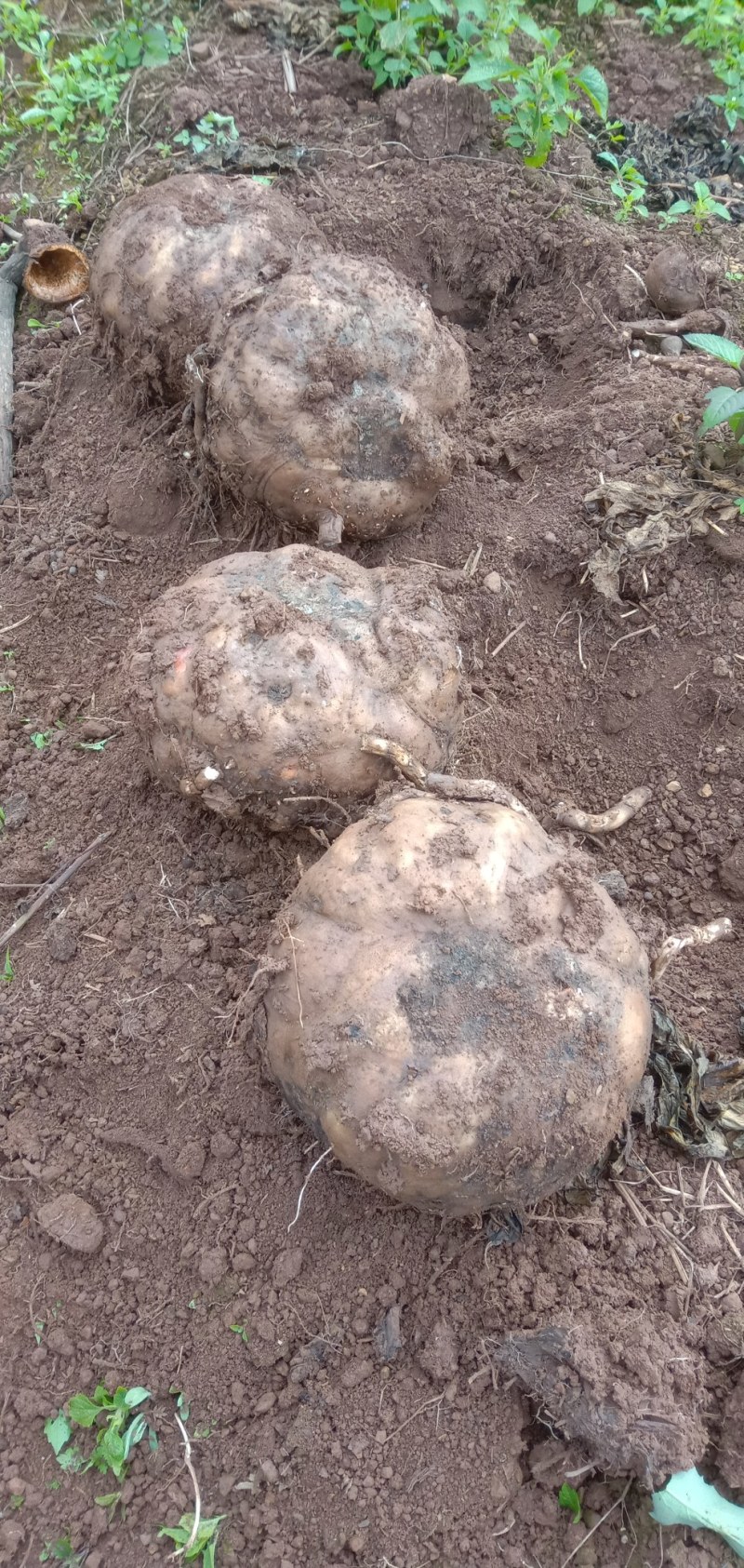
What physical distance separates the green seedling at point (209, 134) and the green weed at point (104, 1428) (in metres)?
4.51

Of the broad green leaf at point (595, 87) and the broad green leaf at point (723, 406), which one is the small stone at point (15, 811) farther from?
the broad green leaf at point (595, 87)

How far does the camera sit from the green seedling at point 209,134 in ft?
12.9

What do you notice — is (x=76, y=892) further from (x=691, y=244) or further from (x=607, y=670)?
(x=691, y=244)

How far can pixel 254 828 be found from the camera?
2.50 metres

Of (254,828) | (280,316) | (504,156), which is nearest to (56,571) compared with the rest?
(280,316)

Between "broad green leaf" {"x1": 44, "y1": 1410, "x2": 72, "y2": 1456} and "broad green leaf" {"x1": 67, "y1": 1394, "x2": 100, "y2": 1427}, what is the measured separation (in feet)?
0.08

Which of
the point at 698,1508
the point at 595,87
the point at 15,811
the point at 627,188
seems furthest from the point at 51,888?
the point at 595,87

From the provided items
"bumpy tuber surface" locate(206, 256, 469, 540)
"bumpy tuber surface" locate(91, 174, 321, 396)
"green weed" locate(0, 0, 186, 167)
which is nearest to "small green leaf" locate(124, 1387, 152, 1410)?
"bumpy tuber surface" locate(206, 256, 469, 540)

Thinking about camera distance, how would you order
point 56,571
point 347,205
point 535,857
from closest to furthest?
point 535,857
point 56,571
point 347,205

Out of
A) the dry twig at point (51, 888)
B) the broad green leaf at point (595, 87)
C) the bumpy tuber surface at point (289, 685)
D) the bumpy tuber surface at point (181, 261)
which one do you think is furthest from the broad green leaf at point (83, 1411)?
the broad green leaf at point (595, 87)

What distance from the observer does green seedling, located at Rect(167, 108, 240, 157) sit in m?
3.92

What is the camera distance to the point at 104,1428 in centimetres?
196

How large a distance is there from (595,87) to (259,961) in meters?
4.34

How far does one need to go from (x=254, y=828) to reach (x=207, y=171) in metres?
3.11
